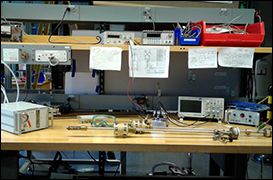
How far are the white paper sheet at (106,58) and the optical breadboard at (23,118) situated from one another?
1.18 feet

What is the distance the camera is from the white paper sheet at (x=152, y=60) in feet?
4.63

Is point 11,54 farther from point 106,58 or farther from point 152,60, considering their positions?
point 152,60

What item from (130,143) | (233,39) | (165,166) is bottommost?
(165,166)

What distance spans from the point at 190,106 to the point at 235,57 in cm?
39

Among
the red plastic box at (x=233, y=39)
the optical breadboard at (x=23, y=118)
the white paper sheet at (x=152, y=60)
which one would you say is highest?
the red plastic box at (x=233, y=39)

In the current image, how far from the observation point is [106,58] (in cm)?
139

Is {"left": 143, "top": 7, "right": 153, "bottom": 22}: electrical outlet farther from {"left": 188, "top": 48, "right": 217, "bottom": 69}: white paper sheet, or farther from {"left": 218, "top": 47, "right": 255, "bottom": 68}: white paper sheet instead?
{"left": 218, "top": 47, "right": 255, "bottom": 68}: white paper sheet

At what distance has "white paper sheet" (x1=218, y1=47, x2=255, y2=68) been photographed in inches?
55.4

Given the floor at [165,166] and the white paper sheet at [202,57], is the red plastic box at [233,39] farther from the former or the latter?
the floor at [165,166]

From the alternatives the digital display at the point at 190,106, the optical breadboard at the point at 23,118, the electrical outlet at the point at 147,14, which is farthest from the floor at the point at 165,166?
the electrical outlet at the point at 147,14

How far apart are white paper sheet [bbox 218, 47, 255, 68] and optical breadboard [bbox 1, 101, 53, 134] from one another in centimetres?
99

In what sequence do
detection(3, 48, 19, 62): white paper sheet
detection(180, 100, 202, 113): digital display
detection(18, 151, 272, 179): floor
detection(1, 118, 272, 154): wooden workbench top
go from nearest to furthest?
detection(1, 118, 272, 154): wooden workbench top
detection(3, 48, 19, 62): white paper sheet
detection(180, 100, 202, 113): digital display
detection(18, 151, 272, 179): floor

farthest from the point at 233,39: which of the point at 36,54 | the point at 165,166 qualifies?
the point at 165,166

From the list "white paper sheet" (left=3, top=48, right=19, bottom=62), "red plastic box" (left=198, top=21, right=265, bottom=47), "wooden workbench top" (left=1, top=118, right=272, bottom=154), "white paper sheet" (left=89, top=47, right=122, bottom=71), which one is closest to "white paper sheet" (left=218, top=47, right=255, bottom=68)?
"red plastic box" (left=198, top=21, right=265, bottom=47)
